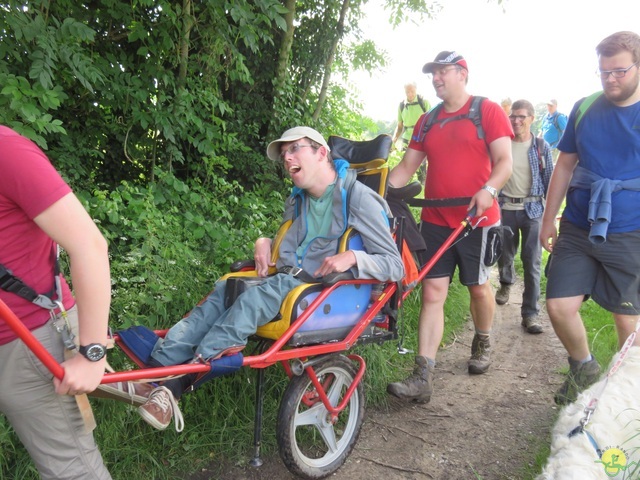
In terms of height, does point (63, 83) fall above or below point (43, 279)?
above

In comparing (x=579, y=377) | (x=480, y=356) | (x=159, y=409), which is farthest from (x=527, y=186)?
(x=159, y=409)

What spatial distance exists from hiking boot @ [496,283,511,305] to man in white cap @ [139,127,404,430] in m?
3.71

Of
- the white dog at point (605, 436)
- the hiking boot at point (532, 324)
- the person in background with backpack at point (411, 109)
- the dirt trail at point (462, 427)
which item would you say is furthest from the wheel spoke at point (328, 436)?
the person in background with backpack at point (411, 109)

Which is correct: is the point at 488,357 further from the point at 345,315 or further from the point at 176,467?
the point at 176,467

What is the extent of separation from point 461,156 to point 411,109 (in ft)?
20.6

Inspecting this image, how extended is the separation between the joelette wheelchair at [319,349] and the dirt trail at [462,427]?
25cm

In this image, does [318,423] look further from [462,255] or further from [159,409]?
[462,255]

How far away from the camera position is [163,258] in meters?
3.75

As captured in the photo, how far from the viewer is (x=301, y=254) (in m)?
3.29

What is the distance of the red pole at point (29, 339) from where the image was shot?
1.55 metres

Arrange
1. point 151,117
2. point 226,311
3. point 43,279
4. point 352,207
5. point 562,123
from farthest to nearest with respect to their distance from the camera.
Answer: point 562,123 < point 151,117 < point 352,207 < point 226,311 < point 43,279

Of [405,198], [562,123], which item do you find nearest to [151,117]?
[405,198]

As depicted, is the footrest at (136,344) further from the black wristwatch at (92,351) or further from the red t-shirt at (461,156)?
the red t-shirt at (461,156)

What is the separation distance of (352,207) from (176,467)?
1756 millimetres
